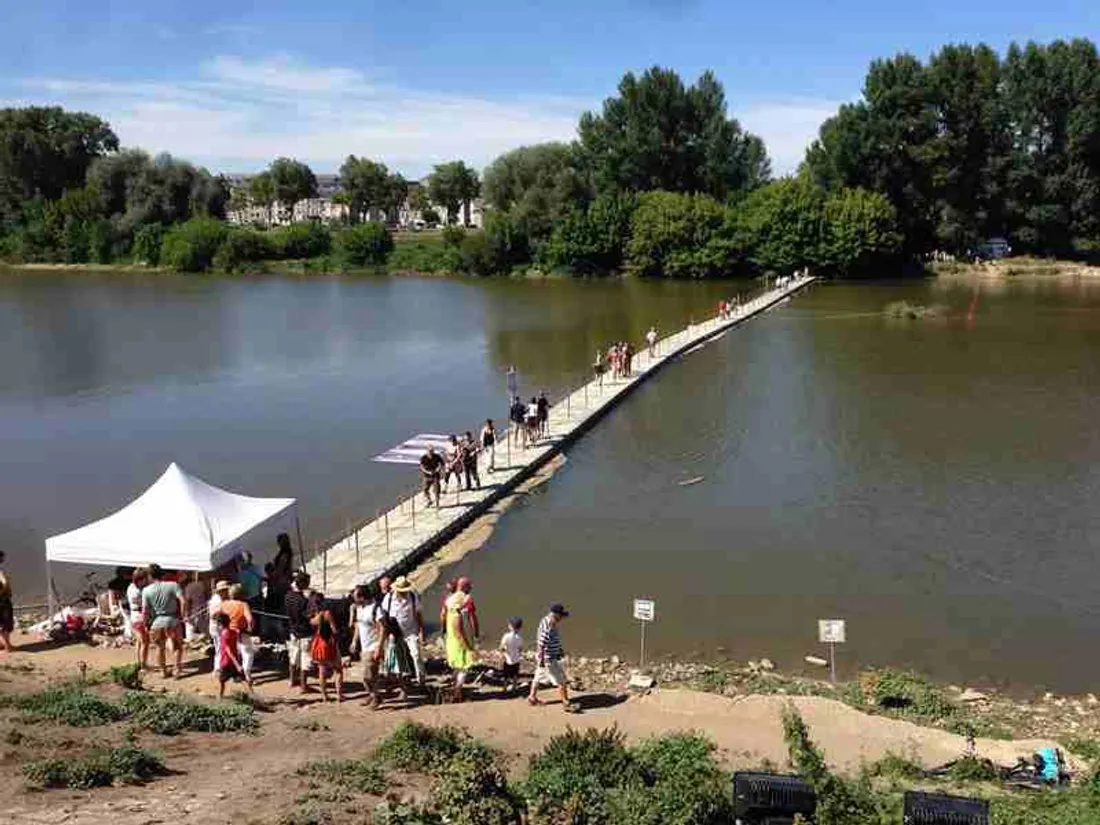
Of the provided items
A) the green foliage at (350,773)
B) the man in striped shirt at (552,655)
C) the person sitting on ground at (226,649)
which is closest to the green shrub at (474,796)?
the green foliage at (350,773)

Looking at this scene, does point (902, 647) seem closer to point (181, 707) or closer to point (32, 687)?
point (181, 707)

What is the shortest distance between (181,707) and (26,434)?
69.6 feet

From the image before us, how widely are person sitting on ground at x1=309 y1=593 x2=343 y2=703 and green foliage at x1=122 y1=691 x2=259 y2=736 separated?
38.7 inches

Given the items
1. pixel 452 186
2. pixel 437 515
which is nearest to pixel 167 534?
pixel 437 515

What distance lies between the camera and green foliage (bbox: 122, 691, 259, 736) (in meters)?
10.8

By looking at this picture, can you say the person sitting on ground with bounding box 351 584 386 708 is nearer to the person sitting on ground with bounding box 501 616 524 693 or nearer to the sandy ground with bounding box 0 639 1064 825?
the sandy ground with bounding box 0 639 1064 825

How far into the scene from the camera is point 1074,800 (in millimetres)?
9359

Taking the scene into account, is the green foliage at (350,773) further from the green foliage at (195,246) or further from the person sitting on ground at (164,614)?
the green foliage at (195,246)

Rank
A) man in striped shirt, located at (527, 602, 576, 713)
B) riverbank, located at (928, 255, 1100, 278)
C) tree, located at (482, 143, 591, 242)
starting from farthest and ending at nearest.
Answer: tree, located at (482, 143, 591, 242)
riverbank, located at (928, 255, 1100, 278)
man in striped shirt, located at (527, 602, 576, 713)

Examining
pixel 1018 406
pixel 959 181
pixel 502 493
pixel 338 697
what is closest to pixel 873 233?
pixel 959 181

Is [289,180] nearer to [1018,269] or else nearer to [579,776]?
[1018,269]

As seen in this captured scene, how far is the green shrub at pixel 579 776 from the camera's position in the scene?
8.55 m

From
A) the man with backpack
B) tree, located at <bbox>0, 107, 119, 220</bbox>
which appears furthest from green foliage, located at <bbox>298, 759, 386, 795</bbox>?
tree, located at <bbox>0, 107, 119, 220</bbox>

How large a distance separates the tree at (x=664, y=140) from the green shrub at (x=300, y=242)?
26014 mm
